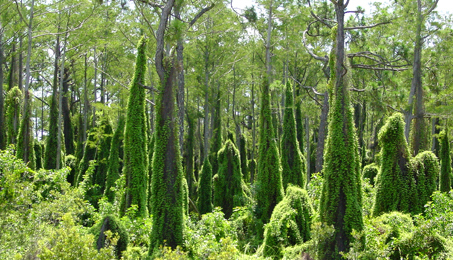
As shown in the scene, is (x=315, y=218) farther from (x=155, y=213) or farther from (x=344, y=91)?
(x=155, y=213)

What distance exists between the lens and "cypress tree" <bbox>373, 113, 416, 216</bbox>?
11.4 meters

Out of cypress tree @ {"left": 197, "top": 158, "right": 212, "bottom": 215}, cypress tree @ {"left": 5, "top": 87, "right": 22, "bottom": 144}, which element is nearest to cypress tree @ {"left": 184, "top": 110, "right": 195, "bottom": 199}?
cypress tree @ {"left": 197, "top": 158, "right": 212, "bottom": 215}

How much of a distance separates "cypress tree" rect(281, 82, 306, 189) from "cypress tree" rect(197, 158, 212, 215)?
3719 millimetres

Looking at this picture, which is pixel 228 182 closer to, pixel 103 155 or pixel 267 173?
pixel 267 173

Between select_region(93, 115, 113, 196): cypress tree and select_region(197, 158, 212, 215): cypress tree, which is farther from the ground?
select_region(93, 115, 113, 196): cypress tree

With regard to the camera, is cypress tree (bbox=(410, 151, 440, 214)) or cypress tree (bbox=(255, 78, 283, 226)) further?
cypress tree (bbox=(255, 78, 283, 226))

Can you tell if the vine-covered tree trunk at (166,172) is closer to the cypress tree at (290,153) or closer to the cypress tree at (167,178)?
the cypress tree at (167,178)

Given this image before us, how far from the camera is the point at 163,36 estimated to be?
10.0m

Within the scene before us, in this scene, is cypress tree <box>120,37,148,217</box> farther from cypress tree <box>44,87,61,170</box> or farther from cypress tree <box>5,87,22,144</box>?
cypress tree <box>5,87,22,144</box>

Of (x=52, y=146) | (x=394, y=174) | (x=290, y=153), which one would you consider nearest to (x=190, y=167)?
(x=290, y=153)

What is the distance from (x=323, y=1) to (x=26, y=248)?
15.7 metres

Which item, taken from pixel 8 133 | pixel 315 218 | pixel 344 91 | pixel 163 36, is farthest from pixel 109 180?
pixel 344 91

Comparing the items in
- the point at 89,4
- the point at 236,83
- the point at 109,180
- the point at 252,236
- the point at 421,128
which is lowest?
the point at 252,236

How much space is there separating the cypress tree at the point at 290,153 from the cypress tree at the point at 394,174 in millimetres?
7096
